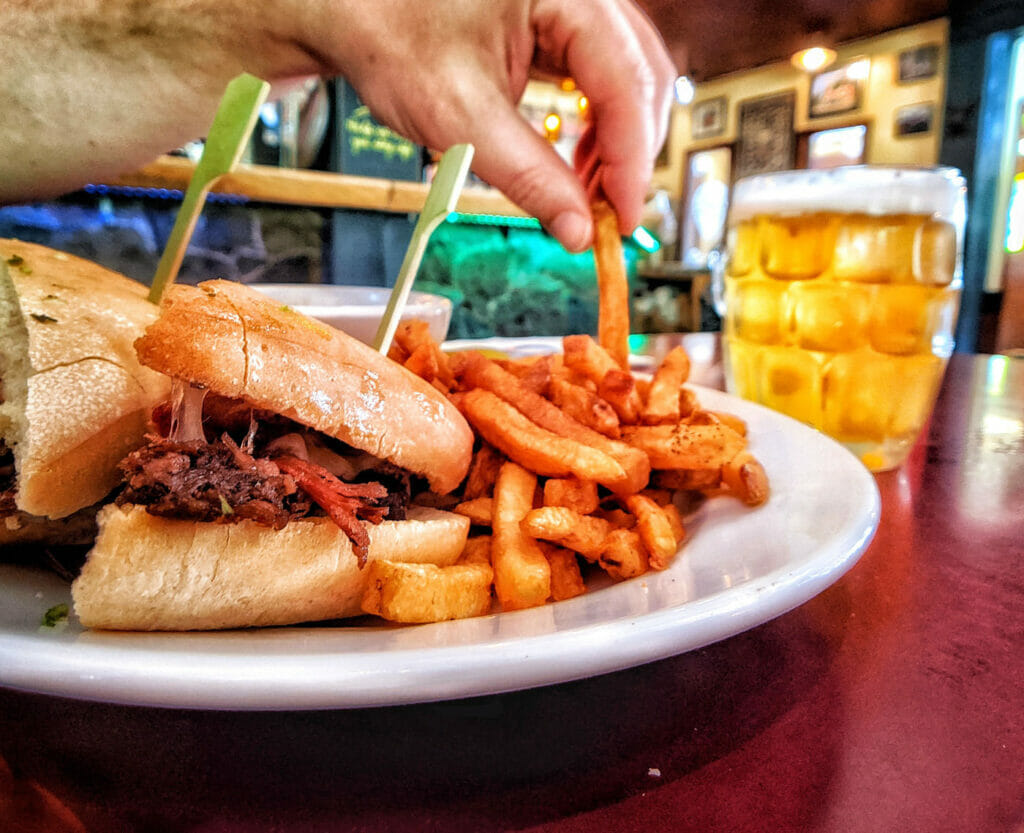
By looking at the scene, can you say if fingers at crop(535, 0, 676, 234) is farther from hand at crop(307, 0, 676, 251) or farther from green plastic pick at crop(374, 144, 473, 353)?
green plastic pick at crop(374, 144, 473, 353)

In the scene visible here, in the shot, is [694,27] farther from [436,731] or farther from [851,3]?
[436,731]

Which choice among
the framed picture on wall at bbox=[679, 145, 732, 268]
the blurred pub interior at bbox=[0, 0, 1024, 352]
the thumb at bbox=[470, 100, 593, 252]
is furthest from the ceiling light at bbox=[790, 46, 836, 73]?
the thumb at bbox=[470, 100, 593, 252]

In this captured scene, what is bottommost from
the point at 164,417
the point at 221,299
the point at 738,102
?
the point at 164,417

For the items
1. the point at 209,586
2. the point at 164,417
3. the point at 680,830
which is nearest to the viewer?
the point at 680,830

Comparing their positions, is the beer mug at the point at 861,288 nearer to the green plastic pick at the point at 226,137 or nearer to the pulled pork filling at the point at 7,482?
the green plastic pick at the point at 226,137

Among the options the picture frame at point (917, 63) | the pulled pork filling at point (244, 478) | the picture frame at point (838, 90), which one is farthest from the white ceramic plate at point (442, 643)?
the picture frame at point (838, 90)

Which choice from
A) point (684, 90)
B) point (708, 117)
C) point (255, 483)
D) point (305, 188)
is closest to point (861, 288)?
point (255, 483)

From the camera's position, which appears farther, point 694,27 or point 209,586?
point 694,27

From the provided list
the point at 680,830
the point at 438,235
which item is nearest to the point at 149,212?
the point at 438,235
